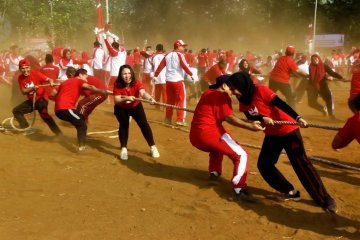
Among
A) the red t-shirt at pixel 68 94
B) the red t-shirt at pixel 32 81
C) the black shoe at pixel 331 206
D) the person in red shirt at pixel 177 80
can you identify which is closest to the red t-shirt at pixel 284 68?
the person in red shirt at pixel 177 80

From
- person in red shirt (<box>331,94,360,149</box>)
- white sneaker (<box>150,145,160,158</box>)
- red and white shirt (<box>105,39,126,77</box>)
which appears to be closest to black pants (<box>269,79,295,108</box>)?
red and white shirt (<box>105,39,126,77</box>)

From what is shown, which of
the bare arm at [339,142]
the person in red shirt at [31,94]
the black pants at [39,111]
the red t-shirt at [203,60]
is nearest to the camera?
the bare arm at [339,142]

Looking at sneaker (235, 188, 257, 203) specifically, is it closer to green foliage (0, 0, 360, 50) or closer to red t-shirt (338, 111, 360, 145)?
red t-shirt (338, 111, 360, 145)

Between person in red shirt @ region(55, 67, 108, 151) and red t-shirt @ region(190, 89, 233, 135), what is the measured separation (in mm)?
2652

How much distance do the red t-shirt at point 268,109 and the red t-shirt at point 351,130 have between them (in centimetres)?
58

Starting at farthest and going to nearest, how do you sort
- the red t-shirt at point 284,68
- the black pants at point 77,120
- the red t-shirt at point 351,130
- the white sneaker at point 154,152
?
the red t-shirt at point 284,68 < the black pants at point 77,120 < the white sneaker at point 154,152 < the red t-shirt at point 351,130

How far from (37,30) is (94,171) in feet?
125

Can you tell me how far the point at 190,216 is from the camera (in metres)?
5.13

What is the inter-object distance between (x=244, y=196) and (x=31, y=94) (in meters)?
5.40

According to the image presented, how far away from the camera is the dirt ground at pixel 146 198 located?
4.73 meters

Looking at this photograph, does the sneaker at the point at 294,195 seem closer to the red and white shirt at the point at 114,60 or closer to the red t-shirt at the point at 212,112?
the red t-shirt at the point at 212,112

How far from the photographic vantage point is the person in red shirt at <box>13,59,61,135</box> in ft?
29.7

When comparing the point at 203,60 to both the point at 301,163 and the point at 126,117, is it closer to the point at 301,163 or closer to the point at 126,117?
the point at 126,117

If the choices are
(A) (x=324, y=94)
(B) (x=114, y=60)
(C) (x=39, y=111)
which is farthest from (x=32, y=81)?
(A) (x=324, y=94)
